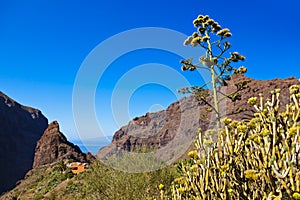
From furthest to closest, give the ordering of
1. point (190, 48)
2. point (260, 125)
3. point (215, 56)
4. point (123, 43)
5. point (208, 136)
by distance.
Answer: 1. point (123, 43)
2. point (190, 48)
3. point (215, 56)
4. point (208, 136)
5. point (260, 125)

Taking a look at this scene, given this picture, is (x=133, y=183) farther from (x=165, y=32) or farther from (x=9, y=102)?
(x=9, y=102)

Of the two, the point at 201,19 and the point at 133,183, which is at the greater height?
the point at 201,19

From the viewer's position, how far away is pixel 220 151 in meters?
3.04

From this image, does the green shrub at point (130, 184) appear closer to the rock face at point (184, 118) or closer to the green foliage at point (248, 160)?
the green foliage at point (248, 160)

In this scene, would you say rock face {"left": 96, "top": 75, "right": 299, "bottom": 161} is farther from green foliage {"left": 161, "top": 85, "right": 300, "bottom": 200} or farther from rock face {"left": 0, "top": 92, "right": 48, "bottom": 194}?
rock face {"left": 0, "top": 92, "right": 48, "bottom": 194}

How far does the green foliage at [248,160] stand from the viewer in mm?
2541

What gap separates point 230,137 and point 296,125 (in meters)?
0.60

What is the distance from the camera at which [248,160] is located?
2830 millimetres

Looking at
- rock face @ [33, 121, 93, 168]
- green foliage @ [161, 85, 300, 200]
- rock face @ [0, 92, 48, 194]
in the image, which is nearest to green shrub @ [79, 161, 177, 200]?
green foliage @ [161, 85, 300, 200]

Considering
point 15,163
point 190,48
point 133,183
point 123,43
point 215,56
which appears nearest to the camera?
point 215,56

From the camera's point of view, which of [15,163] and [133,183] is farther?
[15,163]

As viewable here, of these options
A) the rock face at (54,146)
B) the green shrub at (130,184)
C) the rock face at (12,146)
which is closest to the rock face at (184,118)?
the green shrub at (130,184)

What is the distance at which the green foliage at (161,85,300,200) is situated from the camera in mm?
2541

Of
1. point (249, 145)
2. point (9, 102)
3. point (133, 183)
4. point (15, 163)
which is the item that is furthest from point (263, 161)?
point (9, 102)
